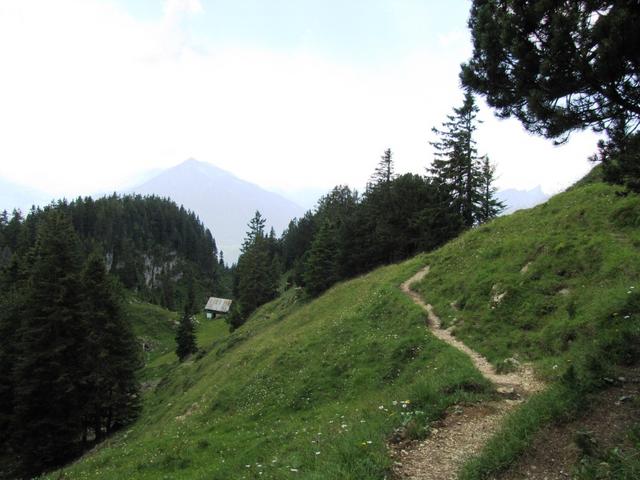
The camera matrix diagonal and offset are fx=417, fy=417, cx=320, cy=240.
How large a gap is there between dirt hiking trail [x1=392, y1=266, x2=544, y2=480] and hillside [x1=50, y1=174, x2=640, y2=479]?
0.34m

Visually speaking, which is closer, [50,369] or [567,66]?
[567,66]

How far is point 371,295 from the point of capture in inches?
1181

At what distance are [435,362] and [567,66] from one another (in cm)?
1093

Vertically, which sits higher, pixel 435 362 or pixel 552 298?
pixel 552 298

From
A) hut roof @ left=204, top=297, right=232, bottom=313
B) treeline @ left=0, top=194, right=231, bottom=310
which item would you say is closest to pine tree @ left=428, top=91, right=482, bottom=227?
hut roof @ left=204, top=297, right=232, bottom=313

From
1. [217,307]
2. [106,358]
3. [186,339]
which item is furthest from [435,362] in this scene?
[217,307]

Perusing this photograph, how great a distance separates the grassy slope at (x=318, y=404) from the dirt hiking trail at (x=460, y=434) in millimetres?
437

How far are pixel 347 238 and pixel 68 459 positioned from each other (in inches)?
1468

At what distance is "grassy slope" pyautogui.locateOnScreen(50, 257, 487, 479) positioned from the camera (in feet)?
35.6

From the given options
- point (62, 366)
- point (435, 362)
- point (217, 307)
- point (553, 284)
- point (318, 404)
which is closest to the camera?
point (435, 362)

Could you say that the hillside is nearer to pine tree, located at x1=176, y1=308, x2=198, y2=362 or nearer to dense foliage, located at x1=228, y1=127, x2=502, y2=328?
dense foliage, located at x1=228, y1=127, x2=502, y2=328

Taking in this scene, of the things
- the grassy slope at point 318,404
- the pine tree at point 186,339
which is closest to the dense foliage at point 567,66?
the grassy slope at point 318,404

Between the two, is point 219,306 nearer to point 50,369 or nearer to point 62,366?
point 62,366

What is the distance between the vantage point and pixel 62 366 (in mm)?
34125
